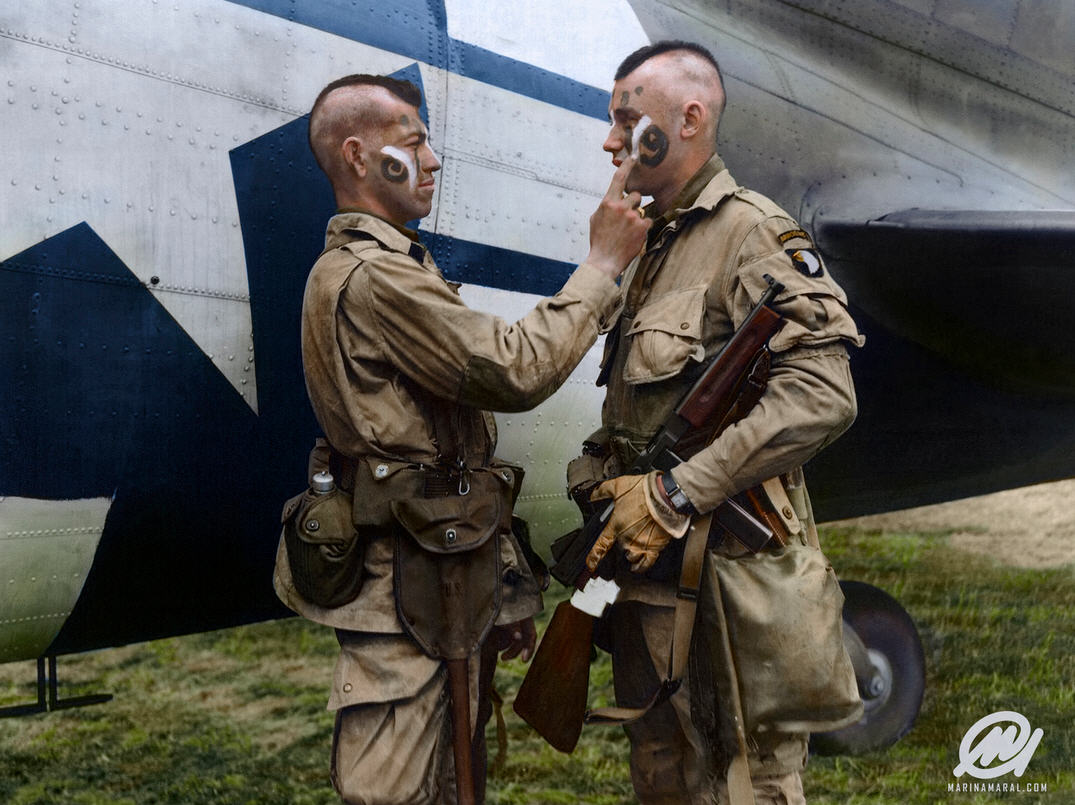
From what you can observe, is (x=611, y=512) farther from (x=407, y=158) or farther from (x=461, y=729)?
(x=407, y=158)

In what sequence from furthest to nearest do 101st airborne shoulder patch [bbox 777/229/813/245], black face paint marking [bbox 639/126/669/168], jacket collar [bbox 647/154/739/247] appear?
black face paint marking [bbox 639/126/669/168] → jacket collar [bbox 647/154/739/247] → 101st airborne shoulder patch [bbox 777/229/813/245]

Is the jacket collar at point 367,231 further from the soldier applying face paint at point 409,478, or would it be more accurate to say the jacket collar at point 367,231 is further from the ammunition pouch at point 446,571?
the ammunition pouch at point 446,571

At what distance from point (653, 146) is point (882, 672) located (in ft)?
10.5

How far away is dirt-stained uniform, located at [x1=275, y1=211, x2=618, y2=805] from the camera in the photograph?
251 cm

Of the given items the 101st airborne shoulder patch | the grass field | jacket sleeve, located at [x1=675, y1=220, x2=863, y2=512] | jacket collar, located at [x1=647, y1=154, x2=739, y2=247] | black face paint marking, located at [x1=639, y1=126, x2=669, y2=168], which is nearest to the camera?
jacket sleeve, located at [x1=675, y1=220, x2=863, y2=512]

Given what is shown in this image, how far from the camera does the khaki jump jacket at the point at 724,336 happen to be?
8.23 ft

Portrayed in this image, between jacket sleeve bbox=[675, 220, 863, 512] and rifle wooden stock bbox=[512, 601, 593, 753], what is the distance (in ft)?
1.55

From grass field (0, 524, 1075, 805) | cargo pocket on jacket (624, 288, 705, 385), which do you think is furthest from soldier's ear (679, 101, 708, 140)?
grass field (0, 524, 1075, 805)

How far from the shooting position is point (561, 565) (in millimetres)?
2660

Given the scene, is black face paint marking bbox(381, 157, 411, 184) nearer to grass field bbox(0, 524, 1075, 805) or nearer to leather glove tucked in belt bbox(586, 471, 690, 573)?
leather glove tucked in belt bbox(586, 471, 690, 573)

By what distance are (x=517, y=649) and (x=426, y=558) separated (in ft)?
1.82

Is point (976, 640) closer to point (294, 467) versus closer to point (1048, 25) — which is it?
point (1048, 25)

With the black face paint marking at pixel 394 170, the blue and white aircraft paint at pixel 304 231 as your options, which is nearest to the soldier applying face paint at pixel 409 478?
the black face paint marking at pixel 394 170

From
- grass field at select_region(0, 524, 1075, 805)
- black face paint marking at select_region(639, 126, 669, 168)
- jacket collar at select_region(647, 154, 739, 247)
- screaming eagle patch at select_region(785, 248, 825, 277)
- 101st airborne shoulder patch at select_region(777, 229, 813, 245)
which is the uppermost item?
black face paint marking at select_region(639, 126, 669, 168)
